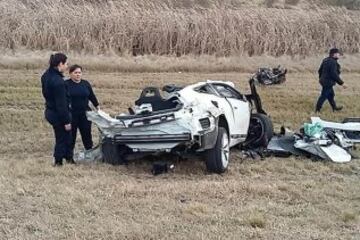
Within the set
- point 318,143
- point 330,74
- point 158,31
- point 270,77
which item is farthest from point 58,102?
point 158,31

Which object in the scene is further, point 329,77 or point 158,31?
point 158,31

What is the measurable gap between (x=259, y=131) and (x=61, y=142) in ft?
11.0

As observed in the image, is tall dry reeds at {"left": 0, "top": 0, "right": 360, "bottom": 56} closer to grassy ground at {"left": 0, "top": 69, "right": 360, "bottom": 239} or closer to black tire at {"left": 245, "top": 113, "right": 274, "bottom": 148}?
grassy ground at {"left": 0, "top": 69, "right": 360, "bottom": 239}

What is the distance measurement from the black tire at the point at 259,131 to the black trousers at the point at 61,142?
120 inches

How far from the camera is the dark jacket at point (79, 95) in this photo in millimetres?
9773

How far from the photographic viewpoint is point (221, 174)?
29.8 feet

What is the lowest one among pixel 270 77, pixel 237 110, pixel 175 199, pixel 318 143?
pixel 270 77

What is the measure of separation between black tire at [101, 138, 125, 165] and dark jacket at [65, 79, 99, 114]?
2.81 feet

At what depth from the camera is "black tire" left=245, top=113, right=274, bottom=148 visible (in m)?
10.8

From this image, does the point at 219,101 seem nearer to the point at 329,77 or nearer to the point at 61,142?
the point at 61,142

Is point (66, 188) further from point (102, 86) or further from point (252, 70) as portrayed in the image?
point (252, 70)

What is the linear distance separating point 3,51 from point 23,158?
1245 cm

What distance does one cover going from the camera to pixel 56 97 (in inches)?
353

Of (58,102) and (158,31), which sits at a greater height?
(58,102)
